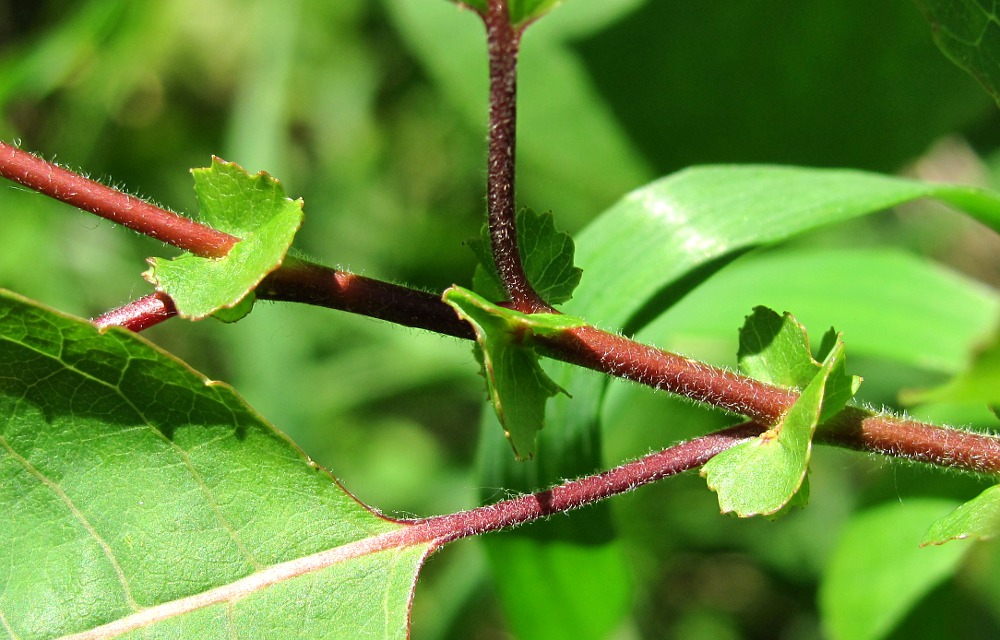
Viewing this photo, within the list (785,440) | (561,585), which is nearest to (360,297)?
(785,440)

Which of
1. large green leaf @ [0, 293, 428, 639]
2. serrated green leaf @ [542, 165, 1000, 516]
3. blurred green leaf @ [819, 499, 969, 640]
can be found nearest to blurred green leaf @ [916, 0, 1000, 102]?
serrated green leaf @ [542, 165, 1000, 516]

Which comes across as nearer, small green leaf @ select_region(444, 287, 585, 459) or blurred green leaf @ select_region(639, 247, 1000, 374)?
small green leaf @ select_region(444, 287, 585, 459)

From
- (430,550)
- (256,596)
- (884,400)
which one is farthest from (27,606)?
(884,400)

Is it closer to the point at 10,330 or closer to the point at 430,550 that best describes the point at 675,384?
the point at 430,550

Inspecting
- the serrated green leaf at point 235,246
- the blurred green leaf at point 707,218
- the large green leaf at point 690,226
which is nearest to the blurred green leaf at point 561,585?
the large green leaf at point 690,226

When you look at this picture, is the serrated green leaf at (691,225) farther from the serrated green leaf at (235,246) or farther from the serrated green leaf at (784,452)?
the serrated green leaf at (235,246)

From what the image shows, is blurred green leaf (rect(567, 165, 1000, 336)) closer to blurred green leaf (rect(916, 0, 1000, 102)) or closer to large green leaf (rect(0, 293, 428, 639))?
blurred green leaf (rect(916, 0, 1000, 102))
